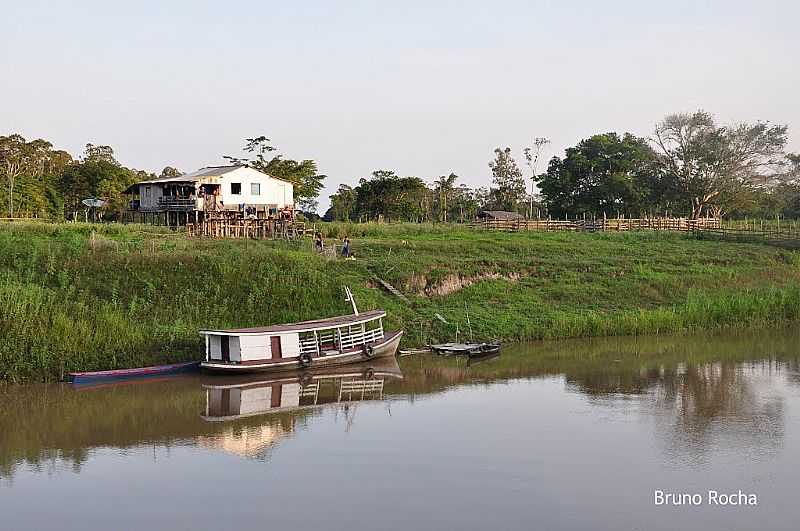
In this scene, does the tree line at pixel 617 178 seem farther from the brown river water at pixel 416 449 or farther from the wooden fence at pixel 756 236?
the brown river water at pixel 416 449

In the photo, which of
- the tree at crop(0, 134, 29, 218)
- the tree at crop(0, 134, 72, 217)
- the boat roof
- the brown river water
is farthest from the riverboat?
the tree at crop(0, 134, 29, 218)

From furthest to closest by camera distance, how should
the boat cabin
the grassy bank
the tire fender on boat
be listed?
the tire fender on boat → the grassy bank → the boat cabin

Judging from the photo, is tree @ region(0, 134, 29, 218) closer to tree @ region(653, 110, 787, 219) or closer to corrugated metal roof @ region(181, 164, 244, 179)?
corrugated metal roof @ region(181, 164, 244, 179)

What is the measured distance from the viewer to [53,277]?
28.5 m

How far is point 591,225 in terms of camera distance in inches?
2343

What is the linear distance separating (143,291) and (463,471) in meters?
15.9

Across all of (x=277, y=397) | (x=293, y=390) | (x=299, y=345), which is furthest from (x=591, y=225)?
(x=277, y=397)

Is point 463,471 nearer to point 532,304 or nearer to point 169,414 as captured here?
point 169,414

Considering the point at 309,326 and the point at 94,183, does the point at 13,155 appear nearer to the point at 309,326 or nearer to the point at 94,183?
the point at 94,183

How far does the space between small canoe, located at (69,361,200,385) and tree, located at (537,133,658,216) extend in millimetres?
52760

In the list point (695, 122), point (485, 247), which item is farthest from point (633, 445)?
point (695, 122)

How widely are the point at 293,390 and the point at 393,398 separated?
302cm

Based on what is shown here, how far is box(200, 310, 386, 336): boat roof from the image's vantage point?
24.9 meters

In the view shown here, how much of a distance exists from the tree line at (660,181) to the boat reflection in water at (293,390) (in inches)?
1738
